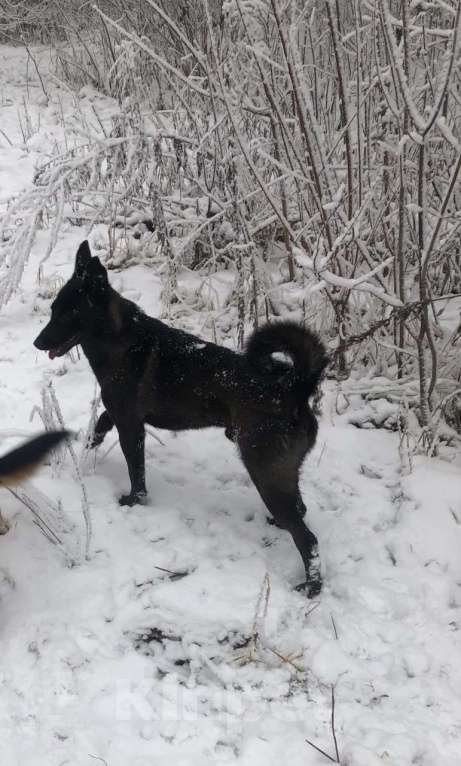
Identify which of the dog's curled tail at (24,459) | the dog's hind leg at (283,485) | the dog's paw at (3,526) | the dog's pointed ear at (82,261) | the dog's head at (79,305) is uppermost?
the dog's pointed ear at (82,261)

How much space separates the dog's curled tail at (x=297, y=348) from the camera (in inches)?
95.3

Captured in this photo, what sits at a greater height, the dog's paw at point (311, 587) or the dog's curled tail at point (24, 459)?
the dog's curled tail at point (24, 459)

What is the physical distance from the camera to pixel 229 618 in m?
2.41

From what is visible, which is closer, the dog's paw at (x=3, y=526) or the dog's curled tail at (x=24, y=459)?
the dog's curled tail at (x=24, y=459)

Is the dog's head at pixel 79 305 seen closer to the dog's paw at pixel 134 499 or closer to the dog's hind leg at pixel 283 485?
the dog's paw at pixel 134 499

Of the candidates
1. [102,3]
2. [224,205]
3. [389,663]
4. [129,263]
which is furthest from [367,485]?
[102,3]

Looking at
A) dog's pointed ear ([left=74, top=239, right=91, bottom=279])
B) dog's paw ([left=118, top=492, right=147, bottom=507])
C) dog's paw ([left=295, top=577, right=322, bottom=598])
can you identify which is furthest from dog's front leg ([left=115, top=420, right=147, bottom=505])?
dog's paw ([left=295, top=577, right=322, bottom=598])

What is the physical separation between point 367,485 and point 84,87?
7.62 m

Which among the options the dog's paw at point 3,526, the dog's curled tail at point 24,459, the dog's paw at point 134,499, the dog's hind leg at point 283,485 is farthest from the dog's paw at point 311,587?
the dog's paw at point 3,526

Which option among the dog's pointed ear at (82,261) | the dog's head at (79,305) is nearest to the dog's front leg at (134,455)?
the dog's head at (79,305)

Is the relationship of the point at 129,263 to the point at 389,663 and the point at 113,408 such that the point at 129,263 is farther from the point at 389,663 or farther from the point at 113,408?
the point at 389,663

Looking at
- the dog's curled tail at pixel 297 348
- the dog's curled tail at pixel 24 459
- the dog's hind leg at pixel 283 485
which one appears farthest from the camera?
the dog's hind leg at pixel 283 485

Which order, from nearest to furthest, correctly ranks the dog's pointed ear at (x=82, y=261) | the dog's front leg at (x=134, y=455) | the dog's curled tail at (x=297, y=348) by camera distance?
the dog's curled tail at (x=297, y=348) → the dog's pointed ear at (x=82, y=261) → the dog's front leg at (x=134, y=455)

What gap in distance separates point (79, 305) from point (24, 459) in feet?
3.02
